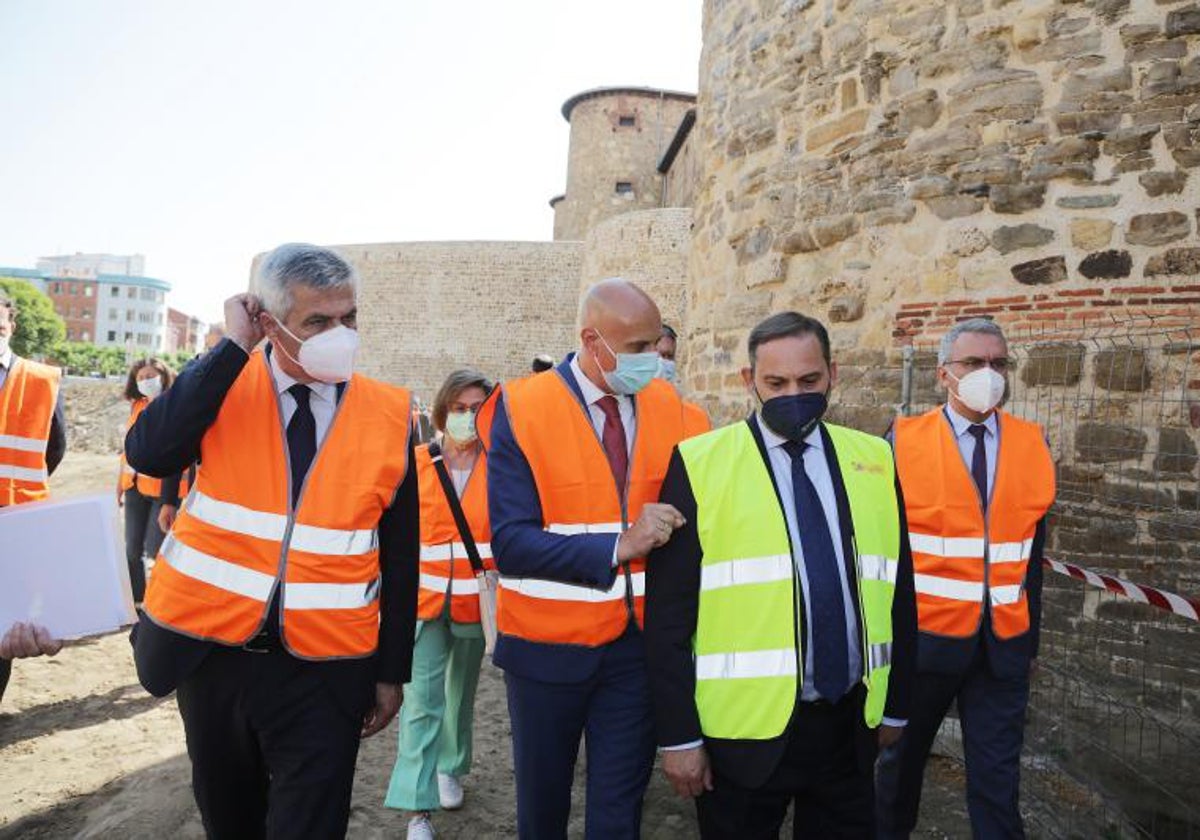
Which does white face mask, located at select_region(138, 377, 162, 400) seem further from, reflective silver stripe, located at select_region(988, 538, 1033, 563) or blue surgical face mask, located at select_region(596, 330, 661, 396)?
reflective silver stripe, located at select_region(988, 538, 1033, 563)

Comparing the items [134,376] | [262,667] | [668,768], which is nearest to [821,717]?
[668,768]

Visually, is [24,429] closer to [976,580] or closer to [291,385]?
[291,385]

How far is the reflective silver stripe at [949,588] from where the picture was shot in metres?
2.95

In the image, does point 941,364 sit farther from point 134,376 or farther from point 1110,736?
point 134,376

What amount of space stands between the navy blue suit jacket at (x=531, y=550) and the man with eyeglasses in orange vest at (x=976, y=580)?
1.39 m

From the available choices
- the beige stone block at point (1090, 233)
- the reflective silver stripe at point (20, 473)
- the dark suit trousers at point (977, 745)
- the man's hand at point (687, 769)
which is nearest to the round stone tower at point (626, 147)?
the beige stone block at point (1090, 233)

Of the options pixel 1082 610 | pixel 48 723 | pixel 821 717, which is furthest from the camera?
pixel 48 723

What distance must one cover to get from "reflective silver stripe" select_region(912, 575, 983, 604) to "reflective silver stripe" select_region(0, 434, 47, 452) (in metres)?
4.21

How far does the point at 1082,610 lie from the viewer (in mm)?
4141

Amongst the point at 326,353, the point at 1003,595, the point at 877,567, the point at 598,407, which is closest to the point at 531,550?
the point at 598,407

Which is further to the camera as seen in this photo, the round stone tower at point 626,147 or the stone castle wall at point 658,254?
the round stone tower at point 626,147

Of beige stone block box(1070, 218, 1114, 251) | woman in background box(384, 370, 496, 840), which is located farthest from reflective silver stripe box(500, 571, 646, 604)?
beige stone block box(1070, 218, 1114, 251)

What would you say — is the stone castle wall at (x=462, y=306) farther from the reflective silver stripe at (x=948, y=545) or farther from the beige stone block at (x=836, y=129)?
the reflective silver stripe at (x=948, y=545)

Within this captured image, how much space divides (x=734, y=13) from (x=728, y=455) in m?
5.29
